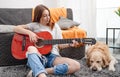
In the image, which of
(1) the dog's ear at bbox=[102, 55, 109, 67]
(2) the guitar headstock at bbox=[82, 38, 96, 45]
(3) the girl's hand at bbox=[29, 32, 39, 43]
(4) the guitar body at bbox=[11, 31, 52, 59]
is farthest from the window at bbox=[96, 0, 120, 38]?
(3) the girl's hand at bbox=[29, 32, 39, 43]

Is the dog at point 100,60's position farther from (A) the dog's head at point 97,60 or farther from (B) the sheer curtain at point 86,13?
(B) the sheer curtain at point 86,13

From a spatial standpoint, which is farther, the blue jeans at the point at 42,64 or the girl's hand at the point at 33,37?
the girl's hand at the point at 33,37

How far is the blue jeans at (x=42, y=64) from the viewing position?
1.83 meters

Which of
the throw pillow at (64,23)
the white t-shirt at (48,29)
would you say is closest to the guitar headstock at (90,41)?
the white t-shirt at (48,29)

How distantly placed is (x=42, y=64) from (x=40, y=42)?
25cm

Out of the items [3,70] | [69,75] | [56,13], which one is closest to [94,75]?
[69,75]

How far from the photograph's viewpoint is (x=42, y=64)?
2062mm

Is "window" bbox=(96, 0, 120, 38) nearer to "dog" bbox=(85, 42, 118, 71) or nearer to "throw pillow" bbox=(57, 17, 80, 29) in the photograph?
"throw pillow" bbox=(57, 17, 80, 29)

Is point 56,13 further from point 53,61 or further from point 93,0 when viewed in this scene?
point 53,61

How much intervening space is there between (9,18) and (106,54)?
1.69 metres

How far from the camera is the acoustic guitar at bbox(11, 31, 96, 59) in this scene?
7.18 ft

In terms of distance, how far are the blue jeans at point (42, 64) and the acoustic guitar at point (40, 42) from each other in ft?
0.25

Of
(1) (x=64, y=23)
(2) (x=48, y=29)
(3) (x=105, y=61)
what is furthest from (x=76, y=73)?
(1) (x=64, y=23)

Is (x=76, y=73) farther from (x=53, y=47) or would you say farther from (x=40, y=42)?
(x=40, y=42)
